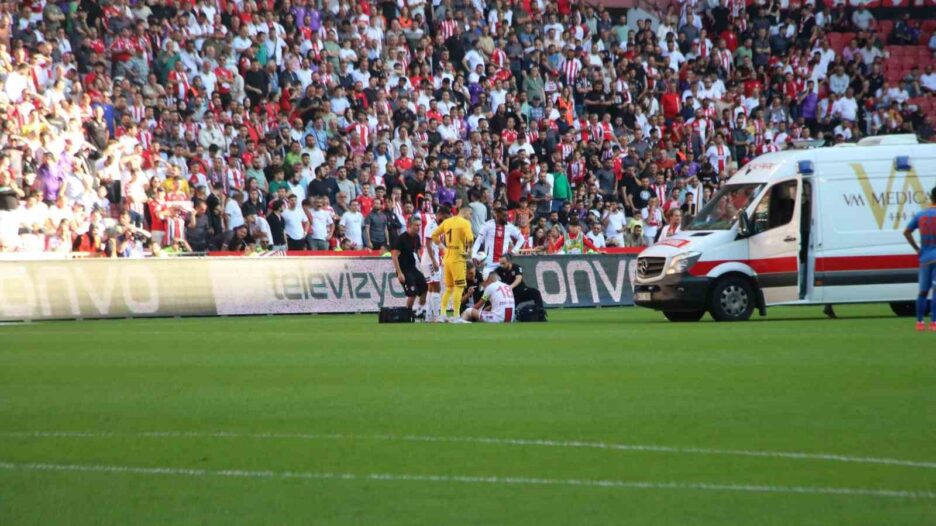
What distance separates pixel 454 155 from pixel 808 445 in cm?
2581

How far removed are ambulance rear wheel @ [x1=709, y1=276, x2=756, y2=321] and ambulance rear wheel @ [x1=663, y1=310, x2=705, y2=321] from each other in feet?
2.57

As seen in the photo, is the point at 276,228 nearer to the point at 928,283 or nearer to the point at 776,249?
the point at 776,249

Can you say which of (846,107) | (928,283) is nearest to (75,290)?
(928,283)

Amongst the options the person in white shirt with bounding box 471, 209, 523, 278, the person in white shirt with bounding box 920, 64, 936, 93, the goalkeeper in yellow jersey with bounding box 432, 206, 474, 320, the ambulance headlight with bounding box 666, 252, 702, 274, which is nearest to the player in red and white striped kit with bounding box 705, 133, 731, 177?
the person in white shirt with bounding box 920, 64, 936, 93

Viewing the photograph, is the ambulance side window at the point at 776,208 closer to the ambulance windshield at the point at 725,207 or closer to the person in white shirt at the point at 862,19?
the ambulance windshield at the point at 725,207

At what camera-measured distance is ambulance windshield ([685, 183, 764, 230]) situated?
25.1 meters

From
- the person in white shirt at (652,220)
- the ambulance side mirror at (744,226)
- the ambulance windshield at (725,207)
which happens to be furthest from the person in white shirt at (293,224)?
the ambulance side mirror at (744,226)

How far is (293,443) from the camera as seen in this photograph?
971cm

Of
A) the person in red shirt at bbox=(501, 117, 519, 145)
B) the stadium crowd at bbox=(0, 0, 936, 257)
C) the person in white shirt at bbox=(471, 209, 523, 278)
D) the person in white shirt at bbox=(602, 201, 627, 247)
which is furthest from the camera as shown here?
the person in red shirt at bbox=(501, 117, 519, 145)

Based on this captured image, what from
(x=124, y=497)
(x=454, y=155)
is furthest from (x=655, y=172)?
(x=124, y=497)

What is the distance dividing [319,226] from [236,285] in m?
3.36

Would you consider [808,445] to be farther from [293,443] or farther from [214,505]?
[214,505]

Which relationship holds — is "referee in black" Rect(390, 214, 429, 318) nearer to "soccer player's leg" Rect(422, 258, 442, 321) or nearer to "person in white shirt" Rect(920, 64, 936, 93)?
"soccer player's leg" Rect(422, 258, 442, 321)

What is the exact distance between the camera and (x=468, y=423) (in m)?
10.7
